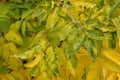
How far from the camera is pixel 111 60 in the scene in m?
0.90

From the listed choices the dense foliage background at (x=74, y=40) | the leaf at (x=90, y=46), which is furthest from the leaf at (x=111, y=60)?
the leaf at (x=90, y=46)

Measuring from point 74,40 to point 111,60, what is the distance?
0.17 metres

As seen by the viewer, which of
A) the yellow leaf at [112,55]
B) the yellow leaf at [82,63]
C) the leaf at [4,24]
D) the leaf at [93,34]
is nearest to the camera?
the leaf at [93,34]

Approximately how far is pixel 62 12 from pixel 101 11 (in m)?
0.13

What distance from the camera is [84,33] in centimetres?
80

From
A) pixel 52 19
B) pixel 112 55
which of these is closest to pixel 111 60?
pixel 112 55

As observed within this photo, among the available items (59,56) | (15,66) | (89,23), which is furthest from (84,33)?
(15,66)

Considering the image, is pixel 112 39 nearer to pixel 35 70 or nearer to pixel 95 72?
pixel 95 72

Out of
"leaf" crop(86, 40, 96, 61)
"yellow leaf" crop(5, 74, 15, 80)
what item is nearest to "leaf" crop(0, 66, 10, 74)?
"yellow leaf" crop(5, 74, 15, 80)

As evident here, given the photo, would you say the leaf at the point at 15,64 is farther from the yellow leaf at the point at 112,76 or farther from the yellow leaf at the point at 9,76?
the yellow leaf at the point at 112,76

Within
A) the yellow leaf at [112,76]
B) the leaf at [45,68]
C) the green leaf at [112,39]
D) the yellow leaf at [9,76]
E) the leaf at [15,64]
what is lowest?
the yellow leaf at [9,76]

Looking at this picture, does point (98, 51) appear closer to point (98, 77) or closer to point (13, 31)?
point (98, 77)

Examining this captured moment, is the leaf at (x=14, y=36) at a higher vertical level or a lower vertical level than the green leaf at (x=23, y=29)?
lower

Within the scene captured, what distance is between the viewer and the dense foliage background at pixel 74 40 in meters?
0.81
